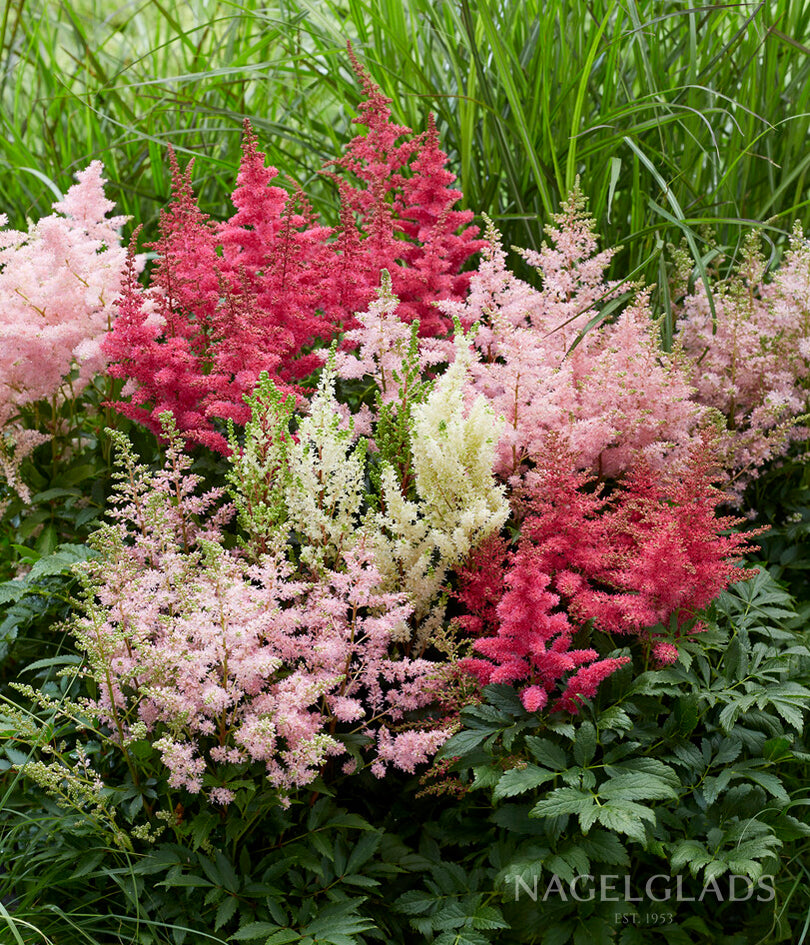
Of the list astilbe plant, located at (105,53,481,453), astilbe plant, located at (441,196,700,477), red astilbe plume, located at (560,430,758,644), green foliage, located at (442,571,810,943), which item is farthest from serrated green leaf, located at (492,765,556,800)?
astilbe plant, located at (105,53,481,453)

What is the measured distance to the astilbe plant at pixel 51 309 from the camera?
2.96 metres

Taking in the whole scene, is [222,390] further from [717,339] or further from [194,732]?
[717,339]

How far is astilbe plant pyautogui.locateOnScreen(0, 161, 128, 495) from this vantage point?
296cm

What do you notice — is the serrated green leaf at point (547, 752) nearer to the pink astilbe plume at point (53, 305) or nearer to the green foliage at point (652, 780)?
the green foliage at point (652, 780)

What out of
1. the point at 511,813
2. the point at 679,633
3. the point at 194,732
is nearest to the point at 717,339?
the point at 679,633

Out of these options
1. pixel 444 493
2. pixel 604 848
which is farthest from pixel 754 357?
pixel 604 848

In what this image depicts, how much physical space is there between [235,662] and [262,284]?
136 centimetres

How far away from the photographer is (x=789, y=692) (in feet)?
7.07

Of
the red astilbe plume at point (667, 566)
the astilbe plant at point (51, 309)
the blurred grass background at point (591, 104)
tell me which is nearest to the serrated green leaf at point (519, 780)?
the red astilbe plume at point (667, 566)

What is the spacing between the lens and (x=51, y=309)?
306 centimetres

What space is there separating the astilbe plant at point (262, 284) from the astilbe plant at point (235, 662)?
419mm

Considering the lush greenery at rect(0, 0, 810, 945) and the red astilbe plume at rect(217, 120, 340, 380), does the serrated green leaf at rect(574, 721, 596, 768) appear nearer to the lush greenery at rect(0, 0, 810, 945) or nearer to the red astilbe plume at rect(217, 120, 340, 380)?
the lush greenery at rect(0, 0, 810, 945)

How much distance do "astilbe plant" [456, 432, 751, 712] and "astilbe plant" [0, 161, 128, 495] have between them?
148 centimetres

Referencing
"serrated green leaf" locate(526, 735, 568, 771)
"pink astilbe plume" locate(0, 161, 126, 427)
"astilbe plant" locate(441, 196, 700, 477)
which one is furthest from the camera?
"pink astilbe plume" locate(0, 161, 126, 427)
